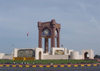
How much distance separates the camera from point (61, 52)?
2185 inches

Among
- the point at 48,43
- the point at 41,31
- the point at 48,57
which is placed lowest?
the point at 48,57

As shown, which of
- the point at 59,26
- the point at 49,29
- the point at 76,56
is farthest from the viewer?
the point at 59,26

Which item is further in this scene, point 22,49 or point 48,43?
point 48,43

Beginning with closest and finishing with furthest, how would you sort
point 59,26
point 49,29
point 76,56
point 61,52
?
point 76,56 < point 61,52 < point 49,29 < point 59,26

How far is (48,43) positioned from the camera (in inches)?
2608

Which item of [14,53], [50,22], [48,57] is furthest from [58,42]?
[14,53]

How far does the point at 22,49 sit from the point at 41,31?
1186 cm

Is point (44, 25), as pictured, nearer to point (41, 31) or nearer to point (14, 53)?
point (41, 31)

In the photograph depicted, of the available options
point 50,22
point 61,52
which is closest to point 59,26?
point 50,22

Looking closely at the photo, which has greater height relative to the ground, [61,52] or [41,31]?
[41,31]

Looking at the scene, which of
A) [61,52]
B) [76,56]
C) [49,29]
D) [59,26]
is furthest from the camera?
[59,26]

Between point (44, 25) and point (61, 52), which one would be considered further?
point (44, 25)

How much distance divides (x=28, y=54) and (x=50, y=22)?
15.6m

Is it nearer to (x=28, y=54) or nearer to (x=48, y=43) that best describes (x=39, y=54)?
(x=28, y=54)
